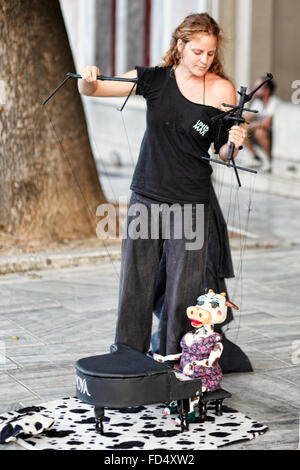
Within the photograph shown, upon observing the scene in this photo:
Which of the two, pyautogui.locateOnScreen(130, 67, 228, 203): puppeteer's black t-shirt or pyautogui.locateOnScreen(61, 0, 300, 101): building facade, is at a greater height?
pyautogui.locateOnScreen(61, 0, 300, 101): building facade

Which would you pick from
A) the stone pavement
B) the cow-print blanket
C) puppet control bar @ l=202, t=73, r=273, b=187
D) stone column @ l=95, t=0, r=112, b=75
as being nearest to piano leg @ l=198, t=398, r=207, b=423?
the cow-print blanket

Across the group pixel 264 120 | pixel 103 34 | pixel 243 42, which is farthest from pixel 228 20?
pixel 103 34

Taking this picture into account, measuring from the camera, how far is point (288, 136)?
1210cm

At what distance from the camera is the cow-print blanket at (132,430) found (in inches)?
179

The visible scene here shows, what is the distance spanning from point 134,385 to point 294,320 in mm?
2592

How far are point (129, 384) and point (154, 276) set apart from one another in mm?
801

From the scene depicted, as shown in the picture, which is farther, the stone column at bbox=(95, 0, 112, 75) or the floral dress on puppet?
the stone column at bbox=(95, 0, 112, 75)

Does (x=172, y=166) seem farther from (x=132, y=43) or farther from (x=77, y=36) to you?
(x=77, y=36)

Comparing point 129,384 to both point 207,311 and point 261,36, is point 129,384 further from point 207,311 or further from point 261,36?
point 261,36

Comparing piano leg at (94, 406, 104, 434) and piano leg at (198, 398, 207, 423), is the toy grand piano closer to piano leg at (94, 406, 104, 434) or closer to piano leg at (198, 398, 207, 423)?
piano leg at (94, 406, 104, 434)

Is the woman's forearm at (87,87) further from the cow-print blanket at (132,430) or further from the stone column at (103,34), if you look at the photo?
the stone column at (103,34)

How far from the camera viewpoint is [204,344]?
4906 mm

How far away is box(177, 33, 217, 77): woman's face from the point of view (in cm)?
483

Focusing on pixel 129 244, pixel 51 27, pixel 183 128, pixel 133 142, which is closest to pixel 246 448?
pixel 129 244
